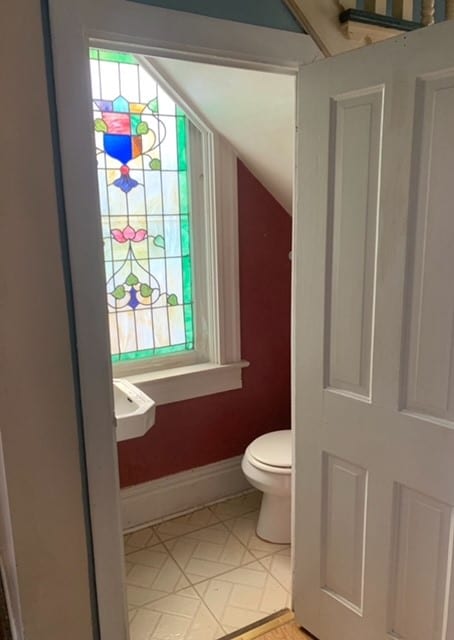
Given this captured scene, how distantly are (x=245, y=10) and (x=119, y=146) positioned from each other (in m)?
0.99

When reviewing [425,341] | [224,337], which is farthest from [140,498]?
[425,341]

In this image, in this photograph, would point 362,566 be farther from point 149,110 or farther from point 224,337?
point 149,110

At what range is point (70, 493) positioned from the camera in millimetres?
1434

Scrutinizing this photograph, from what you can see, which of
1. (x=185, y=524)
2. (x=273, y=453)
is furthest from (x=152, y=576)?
(x=273, y=453)

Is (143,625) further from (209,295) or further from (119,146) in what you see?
(119,146)

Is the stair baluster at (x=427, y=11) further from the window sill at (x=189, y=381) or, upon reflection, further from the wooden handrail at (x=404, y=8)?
the window sill at (x=189, y=381)

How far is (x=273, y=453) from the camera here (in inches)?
92.5

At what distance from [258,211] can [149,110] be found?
69 centimetres

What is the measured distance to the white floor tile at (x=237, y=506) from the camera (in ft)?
8.66

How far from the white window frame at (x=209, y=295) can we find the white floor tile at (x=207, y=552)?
2.12ft

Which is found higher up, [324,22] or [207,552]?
[324,22]

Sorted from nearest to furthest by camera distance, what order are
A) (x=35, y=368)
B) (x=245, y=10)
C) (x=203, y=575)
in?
(x=35, y=368) < (x=245, y=10) < (x=203, y=575)

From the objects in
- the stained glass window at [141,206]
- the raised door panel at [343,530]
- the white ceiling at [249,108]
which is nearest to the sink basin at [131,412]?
the stained glass window at [141,206]

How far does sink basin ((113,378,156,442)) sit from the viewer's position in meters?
1.89
